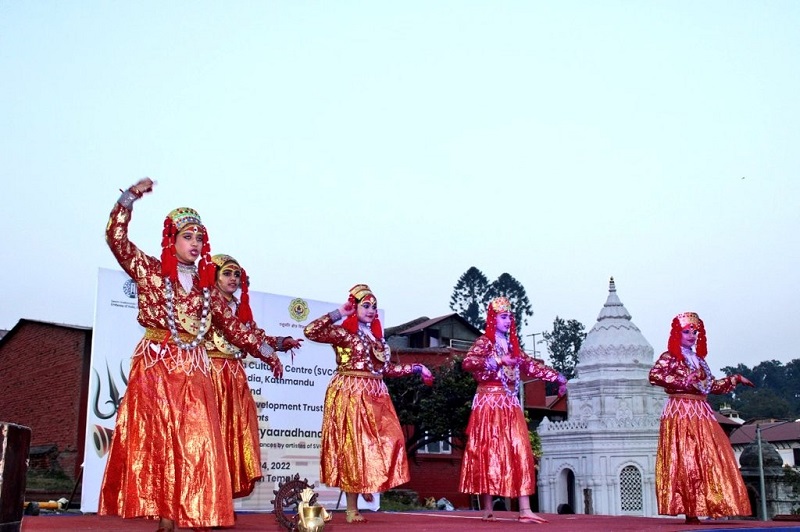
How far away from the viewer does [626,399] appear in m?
24.3

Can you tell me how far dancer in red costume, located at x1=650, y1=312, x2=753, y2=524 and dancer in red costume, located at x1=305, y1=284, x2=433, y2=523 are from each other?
92.7 inches

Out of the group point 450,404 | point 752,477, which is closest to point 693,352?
point 752,477

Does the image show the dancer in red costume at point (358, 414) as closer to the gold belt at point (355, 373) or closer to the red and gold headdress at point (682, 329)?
the gold belt at point (355, 373)

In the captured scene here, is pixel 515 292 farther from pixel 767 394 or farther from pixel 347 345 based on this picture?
pixel 347 345

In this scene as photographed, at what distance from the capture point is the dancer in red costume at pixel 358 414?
7.18 m

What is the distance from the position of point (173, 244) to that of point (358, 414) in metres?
2.78

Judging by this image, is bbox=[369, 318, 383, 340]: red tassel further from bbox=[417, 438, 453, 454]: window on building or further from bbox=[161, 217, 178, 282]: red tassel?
bbox=[417, 438, 453, 454]: window on building

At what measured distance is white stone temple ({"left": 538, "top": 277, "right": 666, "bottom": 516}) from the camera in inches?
906

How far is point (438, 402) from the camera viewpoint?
21500 mm

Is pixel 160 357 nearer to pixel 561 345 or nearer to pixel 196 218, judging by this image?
pixel 196 218

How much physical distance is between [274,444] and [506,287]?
1862 inches

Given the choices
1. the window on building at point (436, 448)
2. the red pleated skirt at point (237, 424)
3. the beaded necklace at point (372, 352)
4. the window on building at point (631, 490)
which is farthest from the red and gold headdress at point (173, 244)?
the window on building at point (436, 448)

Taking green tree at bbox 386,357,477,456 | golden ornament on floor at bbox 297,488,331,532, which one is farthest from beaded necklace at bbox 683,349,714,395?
green tree at bbox 386,357,477,456

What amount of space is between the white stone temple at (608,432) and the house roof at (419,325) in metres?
4.89
